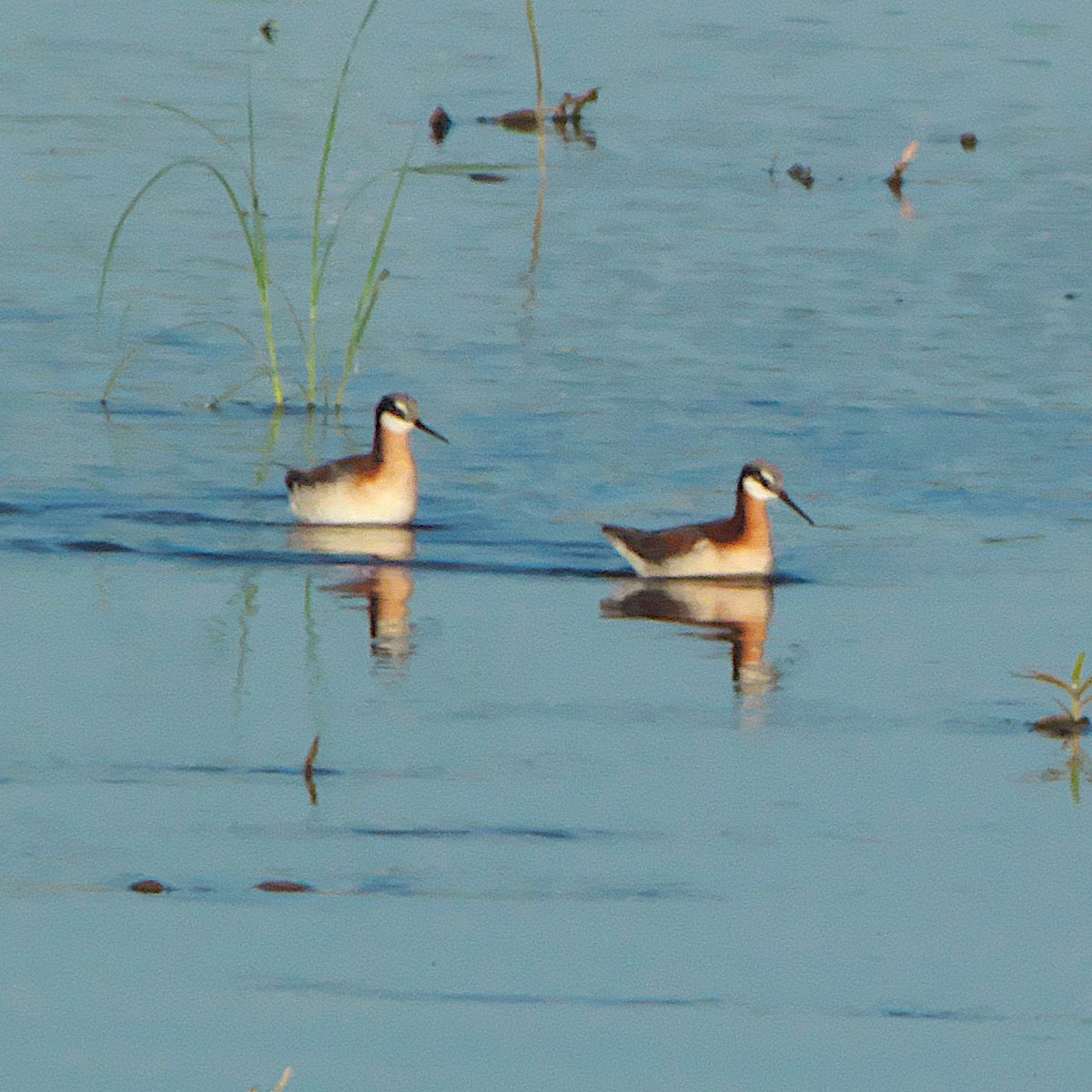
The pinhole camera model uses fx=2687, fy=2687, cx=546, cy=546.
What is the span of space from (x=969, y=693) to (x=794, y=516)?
3752 millimetres

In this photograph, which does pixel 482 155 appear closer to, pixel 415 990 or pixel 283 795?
pixel 283 795

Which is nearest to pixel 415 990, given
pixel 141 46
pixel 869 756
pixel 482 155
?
pixel 869 756

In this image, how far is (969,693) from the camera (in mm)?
9195

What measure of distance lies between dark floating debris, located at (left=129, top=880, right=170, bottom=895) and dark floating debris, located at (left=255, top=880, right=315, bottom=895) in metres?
0.24

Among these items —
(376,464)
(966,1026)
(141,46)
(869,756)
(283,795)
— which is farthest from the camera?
(141,46)

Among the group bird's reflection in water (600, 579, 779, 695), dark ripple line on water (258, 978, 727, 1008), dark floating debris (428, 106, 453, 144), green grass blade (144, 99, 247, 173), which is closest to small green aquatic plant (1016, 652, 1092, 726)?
bird's reflection in water (600, 579, 779, 695)

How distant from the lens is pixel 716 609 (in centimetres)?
1095

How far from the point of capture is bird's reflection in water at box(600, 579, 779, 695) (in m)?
9.94

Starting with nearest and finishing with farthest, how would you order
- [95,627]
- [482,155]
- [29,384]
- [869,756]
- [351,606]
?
[869,756]
[95,627]
[351,606]
[29,384]
[482,155]

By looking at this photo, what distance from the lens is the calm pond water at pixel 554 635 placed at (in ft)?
20.5

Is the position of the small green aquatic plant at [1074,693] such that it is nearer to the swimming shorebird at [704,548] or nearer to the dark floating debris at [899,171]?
the swimming shorebird at [704,548]

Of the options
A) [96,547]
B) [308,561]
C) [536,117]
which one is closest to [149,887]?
[308,561]

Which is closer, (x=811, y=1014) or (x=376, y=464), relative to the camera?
(x=811, y=1014)

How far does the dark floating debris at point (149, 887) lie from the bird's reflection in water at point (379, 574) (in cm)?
Result: 272
